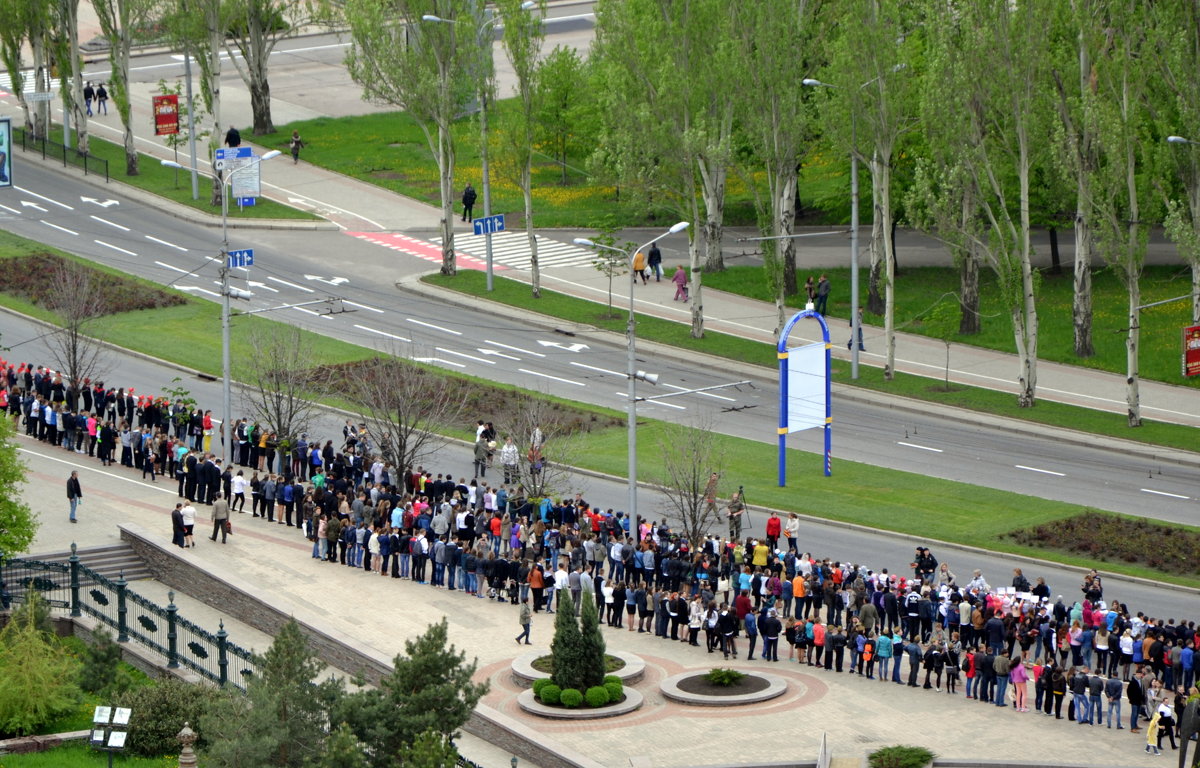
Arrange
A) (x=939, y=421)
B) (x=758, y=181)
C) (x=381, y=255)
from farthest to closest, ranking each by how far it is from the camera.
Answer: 1. (x=758, y=181)
2. (x=381, y=255)
3. (x=939, y=421)

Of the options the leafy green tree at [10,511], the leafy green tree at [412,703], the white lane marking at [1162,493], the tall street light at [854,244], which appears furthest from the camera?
the tall street light at [854,244]

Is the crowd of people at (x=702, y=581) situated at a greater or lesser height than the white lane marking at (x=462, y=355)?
lesser

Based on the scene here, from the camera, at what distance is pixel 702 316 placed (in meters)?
60.5

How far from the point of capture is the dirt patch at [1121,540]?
4069 centimetres

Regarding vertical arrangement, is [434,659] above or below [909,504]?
above

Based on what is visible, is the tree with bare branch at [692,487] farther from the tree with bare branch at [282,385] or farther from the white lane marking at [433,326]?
the white lane marking at [433,326]

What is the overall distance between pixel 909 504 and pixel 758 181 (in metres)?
34.4

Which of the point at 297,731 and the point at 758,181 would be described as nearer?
the point at 297,731

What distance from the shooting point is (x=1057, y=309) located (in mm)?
62781

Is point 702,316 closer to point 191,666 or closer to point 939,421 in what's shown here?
point 939,421

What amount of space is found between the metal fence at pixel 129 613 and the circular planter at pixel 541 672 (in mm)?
4834

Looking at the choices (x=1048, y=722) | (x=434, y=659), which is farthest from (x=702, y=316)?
(x=434, y=659)

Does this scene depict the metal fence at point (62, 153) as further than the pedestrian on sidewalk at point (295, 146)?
No

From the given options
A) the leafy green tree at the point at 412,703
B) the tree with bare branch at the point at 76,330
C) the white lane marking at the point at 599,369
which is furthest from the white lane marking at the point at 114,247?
the leafy green tree at the point at 412,703
